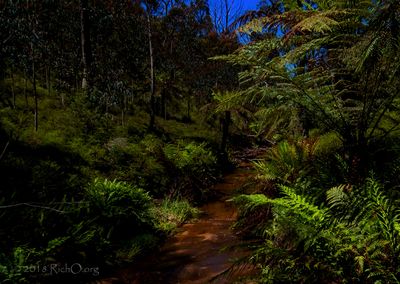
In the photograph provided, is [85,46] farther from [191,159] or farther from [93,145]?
[191,159]

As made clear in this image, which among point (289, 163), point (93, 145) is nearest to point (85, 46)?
point (93, 145)

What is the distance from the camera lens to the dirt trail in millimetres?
3820

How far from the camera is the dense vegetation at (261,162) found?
296 cm

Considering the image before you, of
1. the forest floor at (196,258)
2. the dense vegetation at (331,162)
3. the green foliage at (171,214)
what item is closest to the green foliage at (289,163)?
the dense vegetation at (331,162)

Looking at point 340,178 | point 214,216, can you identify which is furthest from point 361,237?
point 214,216

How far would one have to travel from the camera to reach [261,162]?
20.7ft

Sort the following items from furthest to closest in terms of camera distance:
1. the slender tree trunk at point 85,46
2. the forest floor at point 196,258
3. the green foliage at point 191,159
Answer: the slender tree trunk at point 85,46 → the green foliage at point 191,159 → the forest floor at point 196,258

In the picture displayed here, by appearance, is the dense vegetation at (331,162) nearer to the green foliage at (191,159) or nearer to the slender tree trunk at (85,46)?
the green foliage at (191,159)

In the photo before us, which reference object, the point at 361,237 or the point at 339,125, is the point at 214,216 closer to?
the point at 339,125

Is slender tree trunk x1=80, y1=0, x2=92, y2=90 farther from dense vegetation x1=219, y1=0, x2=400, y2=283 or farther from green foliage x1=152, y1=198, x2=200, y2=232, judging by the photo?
dense vegetation x1=219, y1=0, x2=400, y2=283

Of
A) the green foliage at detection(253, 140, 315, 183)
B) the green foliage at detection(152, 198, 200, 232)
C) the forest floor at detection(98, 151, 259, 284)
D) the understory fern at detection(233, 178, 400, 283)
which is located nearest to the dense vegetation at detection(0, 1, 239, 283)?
the green foliage at detection(152, 198, 200, 232)

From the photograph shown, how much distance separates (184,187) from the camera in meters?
8.29

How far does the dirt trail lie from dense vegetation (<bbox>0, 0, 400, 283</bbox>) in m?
0.30

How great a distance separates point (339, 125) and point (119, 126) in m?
9.48
